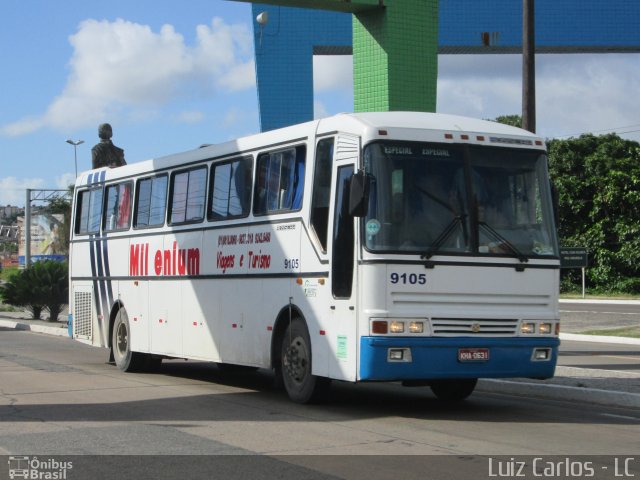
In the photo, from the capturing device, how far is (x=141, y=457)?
29.1ft

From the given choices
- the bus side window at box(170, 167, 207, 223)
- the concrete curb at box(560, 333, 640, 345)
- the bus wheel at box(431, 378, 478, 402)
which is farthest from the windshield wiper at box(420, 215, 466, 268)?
the concrete curb at box(560, 333, 640, 345)

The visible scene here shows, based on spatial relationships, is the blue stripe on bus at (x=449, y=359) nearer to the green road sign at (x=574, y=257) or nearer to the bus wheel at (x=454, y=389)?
the bus wheel at (x=454, y=389)

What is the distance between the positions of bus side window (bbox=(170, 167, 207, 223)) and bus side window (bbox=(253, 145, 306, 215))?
6.19ft

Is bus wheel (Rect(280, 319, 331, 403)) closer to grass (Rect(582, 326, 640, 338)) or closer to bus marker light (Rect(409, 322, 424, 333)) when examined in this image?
bus marker light (Rect(409, 322, 424, 333))

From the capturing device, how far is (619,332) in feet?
86.9

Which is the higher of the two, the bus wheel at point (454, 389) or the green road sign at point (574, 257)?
the green road sign at point (574, 257)

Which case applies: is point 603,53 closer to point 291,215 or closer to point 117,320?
point 117,320

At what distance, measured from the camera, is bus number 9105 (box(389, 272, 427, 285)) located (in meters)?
11.4

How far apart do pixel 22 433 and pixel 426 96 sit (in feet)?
43.1

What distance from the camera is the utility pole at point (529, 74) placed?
19.4 metres

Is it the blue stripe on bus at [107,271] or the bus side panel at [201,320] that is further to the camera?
the blue stripe on bus at [107,271]

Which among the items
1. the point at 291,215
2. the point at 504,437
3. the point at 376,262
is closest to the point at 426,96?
the point at 291,215

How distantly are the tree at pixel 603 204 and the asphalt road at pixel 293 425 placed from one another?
31612 millimetres
